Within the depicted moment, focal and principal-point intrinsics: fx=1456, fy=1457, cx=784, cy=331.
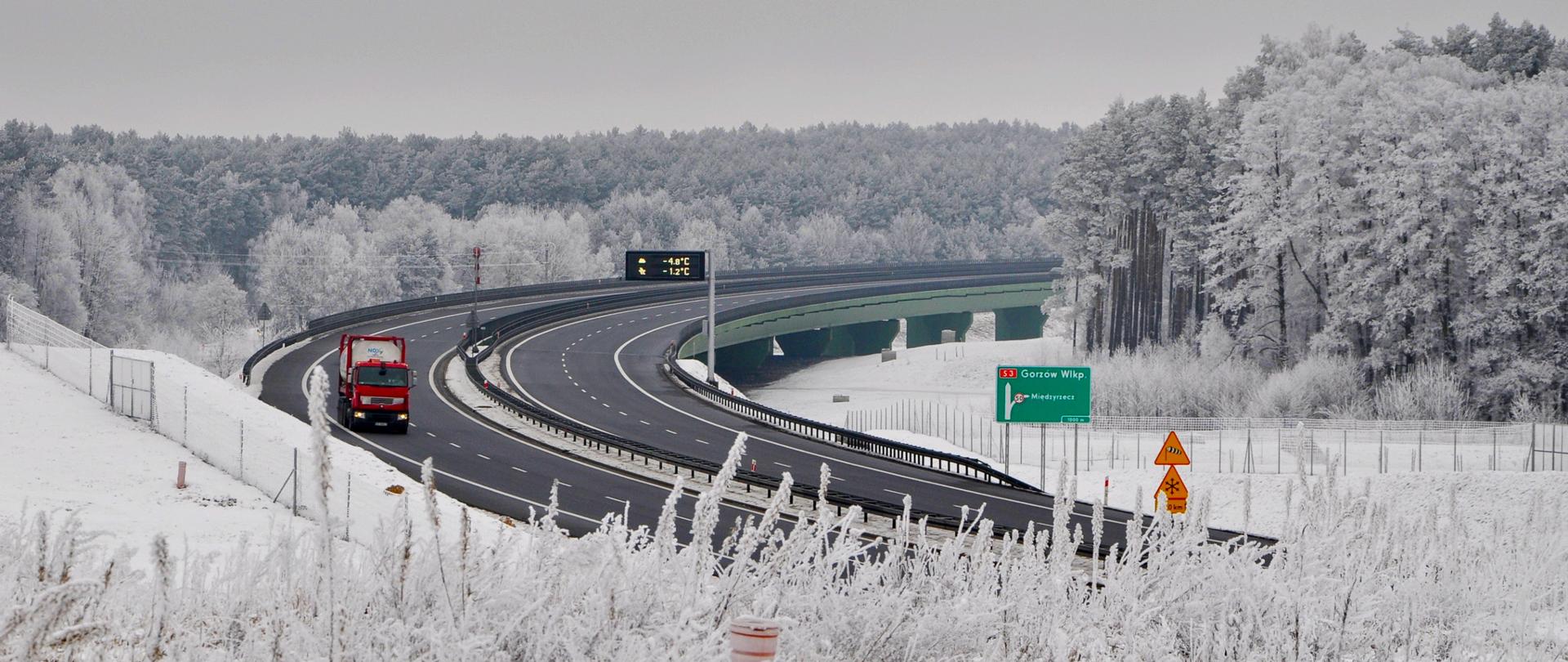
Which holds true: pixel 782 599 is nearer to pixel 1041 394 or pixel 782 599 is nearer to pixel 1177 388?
pixel 1041 394

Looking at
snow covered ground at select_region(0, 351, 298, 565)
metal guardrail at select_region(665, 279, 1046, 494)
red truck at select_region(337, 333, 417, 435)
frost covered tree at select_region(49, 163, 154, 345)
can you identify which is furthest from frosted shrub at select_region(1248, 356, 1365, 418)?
frost covered tree at select_region(49, 163, 154, 345)

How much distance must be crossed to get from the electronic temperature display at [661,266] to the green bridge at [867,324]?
7007mm

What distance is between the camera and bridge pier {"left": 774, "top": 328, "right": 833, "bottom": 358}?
408 feet

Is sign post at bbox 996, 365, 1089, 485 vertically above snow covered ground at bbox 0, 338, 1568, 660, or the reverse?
snow covered ground at bbox 0, 338, 1568, 660

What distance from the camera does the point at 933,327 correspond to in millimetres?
138500

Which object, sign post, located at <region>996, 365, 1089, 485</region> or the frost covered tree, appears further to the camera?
the frost covered tree

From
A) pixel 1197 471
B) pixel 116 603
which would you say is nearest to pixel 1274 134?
pixel 1197 471

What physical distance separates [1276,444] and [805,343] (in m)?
67.4

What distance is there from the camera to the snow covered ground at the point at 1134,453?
42625mm

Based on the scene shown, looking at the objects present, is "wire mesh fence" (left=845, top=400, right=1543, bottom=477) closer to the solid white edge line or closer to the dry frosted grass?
the solid white edge line

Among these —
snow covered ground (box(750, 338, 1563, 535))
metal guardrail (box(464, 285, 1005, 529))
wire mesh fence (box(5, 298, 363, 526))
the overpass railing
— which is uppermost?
the overpass railing

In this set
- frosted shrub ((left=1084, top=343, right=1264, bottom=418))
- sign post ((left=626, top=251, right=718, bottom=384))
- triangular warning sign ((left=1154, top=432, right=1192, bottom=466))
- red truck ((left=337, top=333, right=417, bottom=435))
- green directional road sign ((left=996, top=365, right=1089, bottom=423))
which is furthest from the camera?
sign post ((left=626, top=251, right=718, bottom=384))

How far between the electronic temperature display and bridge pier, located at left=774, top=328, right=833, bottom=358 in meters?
42.9

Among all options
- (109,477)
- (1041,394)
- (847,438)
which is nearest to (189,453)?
(109,477)
